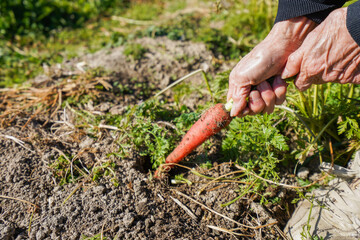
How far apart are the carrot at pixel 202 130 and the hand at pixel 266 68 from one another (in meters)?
0.10

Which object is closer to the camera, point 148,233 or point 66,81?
point 148,233

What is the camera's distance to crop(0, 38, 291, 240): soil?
Answer: 6.65ft

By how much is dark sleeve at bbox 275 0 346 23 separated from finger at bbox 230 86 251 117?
0.57 m

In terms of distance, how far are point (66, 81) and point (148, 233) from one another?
2111 millimetres

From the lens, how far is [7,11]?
501cm

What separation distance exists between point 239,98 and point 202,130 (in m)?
0.39

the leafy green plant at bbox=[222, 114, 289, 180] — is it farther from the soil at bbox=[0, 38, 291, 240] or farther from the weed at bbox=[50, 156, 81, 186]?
the weed at bbox=[50, 156, 81, 186]

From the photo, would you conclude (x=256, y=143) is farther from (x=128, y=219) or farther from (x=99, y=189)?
(x=99, y=189)

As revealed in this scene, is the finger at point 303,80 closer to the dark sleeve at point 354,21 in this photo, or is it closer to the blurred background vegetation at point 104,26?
the dark sleeve at point 354,21

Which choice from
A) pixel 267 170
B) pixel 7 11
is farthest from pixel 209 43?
pixel 7 11

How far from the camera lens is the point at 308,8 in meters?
1.91

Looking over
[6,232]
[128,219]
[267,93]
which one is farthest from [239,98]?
[6,232]

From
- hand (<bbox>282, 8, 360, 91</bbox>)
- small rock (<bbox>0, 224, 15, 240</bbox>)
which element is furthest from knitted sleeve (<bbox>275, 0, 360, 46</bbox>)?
small rock (<bbox>0, 224, 15, 240</bbox>)

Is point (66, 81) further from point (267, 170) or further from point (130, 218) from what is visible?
point (267, 170)
